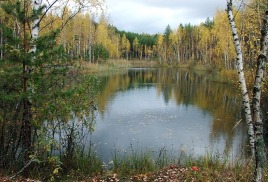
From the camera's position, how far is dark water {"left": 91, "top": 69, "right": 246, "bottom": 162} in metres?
12.8

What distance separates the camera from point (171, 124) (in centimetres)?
1705

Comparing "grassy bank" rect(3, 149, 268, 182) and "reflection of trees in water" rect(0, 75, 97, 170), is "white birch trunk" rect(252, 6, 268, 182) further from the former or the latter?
"reflection of trees in water" rect(0, 75, 97, 170)

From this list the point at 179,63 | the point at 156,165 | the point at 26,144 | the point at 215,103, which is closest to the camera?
the point at 26,144

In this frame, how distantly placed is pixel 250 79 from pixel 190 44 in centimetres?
6896

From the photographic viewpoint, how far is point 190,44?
85938 millimetres

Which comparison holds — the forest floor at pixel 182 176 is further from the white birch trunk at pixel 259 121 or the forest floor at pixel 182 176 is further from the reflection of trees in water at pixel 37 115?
the white birch trunk at pixel 259 121

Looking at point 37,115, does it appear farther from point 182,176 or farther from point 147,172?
point 182,176

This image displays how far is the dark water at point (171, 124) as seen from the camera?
12844 mm

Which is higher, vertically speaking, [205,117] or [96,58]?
[96,58]

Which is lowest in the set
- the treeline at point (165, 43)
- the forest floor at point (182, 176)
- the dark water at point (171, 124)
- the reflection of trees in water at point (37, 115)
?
the dark water at point (171, 124)

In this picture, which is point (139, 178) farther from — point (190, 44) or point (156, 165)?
point (190, 44)

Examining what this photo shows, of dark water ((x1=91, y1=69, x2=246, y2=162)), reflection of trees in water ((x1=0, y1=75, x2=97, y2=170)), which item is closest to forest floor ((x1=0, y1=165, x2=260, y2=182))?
reflection of trees in water ((x1=0, y1=75, x2=97, y2=170))

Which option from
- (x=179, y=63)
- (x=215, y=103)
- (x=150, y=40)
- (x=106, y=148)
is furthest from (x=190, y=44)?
(x=106, y=148)

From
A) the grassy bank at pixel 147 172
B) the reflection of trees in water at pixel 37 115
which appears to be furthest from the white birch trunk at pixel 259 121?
the reflection of trees in water at pixel 37 115
